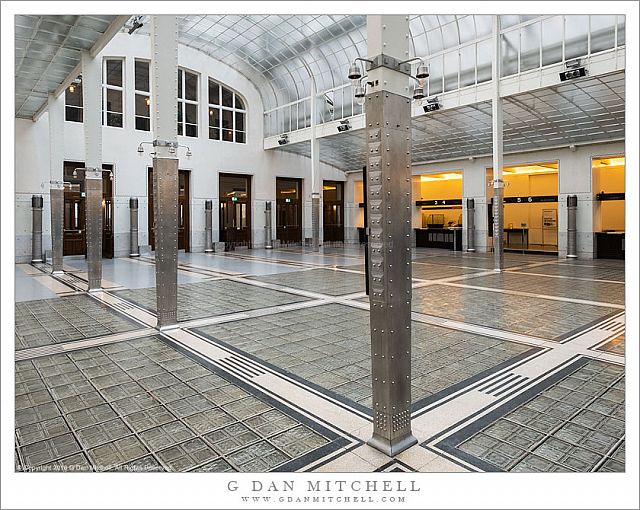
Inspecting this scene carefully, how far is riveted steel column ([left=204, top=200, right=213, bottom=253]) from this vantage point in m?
25.6

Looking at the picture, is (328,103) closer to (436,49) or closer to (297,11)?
(436,49)

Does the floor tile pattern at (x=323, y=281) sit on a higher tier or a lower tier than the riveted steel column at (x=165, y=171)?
lower

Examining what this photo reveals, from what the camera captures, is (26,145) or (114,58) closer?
(26,145)

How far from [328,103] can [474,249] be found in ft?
36.6

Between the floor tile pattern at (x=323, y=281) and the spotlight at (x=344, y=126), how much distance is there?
1045 cm

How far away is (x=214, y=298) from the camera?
10.4m

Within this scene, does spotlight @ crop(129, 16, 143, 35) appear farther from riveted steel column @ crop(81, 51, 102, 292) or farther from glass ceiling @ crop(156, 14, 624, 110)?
glass ceiling @ crop(156, 14, 624, 110)

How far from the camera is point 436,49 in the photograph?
20.4 meters

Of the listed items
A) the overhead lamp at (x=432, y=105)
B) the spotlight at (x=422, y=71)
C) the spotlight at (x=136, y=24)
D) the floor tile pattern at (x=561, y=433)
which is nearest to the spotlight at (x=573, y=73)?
the overhead lamp at (x=432, y=105)

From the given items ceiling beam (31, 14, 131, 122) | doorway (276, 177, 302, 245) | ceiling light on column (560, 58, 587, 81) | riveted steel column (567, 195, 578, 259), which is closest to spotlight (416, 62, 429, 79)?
ceiling beam (31, 14, 131, 122)

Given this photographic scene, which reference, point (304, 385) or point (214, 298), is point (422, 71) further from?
point (214, 298)

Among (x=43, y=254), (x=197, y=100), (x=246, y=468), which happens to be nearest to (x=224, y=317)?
(x=246, y=468)

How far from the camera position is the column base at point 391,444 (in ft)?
11.3

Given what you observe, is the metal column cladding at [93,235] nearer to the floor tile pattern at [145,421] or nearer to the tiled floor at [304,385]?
the tiled floor at [304,385]
